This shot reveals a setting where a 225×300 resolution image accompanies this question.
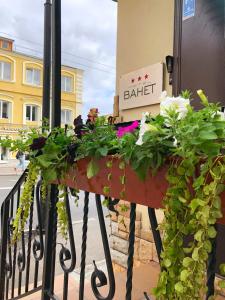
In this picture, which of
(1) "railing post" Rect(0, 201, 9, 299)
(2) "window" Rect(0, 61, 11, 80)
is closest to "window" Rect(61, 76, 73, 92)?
(2) "window" Rect(0, 61, 11, 80)

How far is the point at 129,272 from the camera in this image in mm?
925

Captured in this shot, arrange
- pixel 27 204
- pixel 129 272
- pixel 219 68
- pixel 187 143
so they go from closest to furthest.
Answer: pixel 187 143 < pixel 129 272 < pixel 27 204 < pixel 219 68

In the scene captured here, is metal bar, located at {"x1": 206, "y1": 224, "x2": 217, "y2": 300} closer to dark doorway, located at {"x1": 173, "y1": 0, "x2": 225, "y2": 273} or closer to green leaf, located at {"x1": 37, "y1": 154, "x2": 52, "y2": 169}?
green leaf, located at {"x1": 37, "y1": 154, "x2": 52, "y2": 169}

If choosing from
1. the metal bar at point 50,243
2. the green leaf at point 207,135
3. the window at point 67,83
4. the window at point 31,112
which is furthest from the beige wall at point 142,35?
the window at point 67,83

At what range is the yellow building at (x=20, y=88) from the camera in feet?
61.0

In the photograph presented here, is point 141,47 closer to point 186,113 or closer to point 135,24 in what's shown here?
point 135,24

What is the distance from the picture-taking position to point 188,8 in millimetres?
2186

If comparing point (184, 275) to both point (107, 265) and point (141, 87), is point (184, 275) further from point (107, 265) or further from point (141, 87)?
point (141, 87)

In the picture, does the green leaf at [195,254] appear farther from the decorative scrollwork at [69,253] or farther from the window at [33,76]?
the window at [33,76]

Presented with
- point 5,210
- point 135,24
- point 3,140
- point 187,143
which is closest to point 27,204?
point 3,140

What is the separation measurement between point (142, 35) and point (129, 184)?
2.06 m

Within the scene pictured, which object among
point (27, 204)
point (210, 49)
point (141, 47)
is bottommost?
point (27, 204)

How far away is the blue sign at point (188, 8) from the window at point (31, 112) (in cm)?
1822

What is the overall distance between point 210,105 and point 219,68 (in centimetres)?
144
